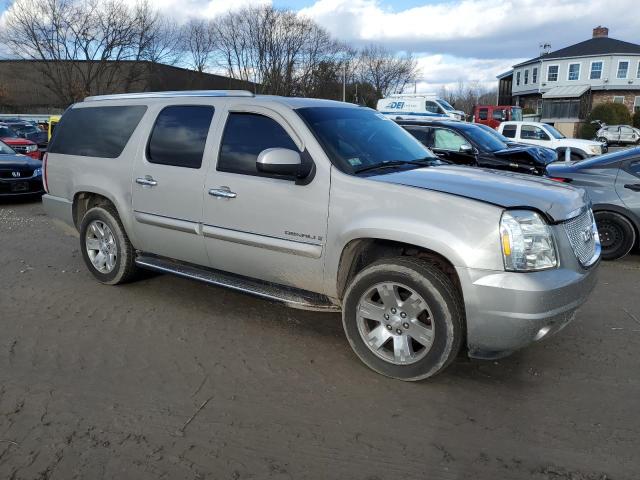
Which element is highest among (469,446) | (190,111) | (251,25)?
(251,25)

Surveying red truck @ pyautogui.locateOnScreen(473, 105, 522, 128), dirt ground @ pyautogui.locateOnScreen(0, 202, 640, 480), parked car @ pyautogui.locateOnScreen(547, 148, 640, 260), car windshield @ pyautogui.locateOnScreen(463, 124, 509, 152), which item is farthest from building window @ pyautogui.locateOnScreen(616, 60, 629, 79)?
dirt ground @ pyautogui.locateOnScreen(0, 202, 640, 480)

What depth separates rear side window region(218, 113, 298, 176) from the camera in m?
4.07

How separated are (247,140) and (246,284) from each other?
3.77 feet

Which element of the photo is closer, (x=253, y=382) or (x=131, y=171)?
(x=253, y=382)

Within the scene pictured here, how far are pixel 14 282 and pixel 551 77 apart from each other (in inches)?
2259

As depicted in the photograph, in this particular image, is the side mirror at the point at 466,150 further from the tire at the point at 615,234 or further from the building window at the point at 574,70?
the building window at the point at 574,70

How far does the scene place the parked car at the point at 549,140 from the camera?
661 inches

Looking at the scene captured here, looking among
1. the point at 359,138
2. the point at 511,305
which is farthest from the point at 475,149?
the point at 511,305

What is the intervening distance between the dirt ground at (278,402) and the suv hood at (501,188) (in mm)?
1186

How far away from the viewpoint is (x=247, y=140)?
4.20 metres

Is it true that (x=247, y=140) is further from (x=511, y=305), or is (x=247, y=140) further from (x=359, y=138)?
(x=511, y=305)

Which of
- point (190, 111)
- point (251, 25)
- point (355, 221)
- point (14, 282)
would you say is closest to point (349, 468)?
point (355, 221)

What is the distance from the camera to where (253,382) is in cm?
353

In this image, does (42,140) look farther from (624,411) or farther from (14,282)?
(624,411)
